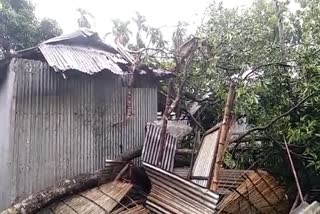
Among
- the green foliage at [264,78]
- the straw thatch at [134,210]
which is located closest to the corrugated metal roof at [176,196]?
the straw thatch at [134,210]

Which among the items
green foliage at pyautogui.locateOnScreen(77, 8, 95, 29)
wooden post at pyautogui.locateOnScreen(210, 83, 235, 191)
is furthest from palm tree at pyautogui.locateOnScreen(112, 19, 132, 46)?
wooden post at pyautogui.locateOnScreen(210, 83, 235, 191)

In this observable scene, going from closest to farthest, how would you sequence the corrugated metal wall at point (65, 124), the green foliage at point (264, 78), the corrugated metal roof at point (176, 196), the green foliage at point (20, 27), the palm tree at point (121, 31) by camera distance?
the corrugated metal roof at point (176, 196) < the green foliage at point (264, 78) < the corrugated metal wall at point (65, 124) < the palm tree at point (121, 31) < the green foliage at point (20, 27)

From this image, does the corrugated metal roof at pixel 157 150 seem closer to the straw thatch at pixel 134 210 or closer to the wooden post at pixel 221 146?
the straw thatch at pixel 134 210

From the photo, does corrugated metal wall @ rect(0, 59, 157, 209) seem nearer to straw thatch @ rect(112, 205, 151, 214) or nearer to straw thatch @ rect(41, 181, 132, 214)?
straw thatch @ rect(41, 181, 132, 214)

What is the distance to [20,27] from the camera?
39.7 feet

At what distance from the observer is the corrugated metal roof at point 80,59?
607 centimetres

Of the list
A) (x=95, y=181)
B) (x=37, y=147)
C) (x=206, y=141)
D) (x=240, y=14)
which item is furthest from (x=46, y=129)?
(x=240, y=14)

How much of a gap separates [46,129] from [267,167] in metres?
4.25

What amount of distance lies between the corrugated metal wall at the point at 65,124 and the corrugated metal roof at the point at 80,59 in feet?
1.17

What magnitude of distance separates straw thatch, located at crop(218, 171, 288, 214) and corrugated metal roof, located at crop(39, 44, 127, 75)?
3.06 m

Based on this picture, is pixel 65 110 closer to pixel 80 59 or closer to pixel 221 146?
pixel 80 59

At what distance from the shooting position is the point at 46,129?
6457 millimetres

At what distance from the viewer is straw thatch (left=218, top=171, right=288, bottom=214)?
17.4 ft

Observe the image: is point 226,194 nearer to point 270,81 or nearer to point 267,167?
point 267,167
